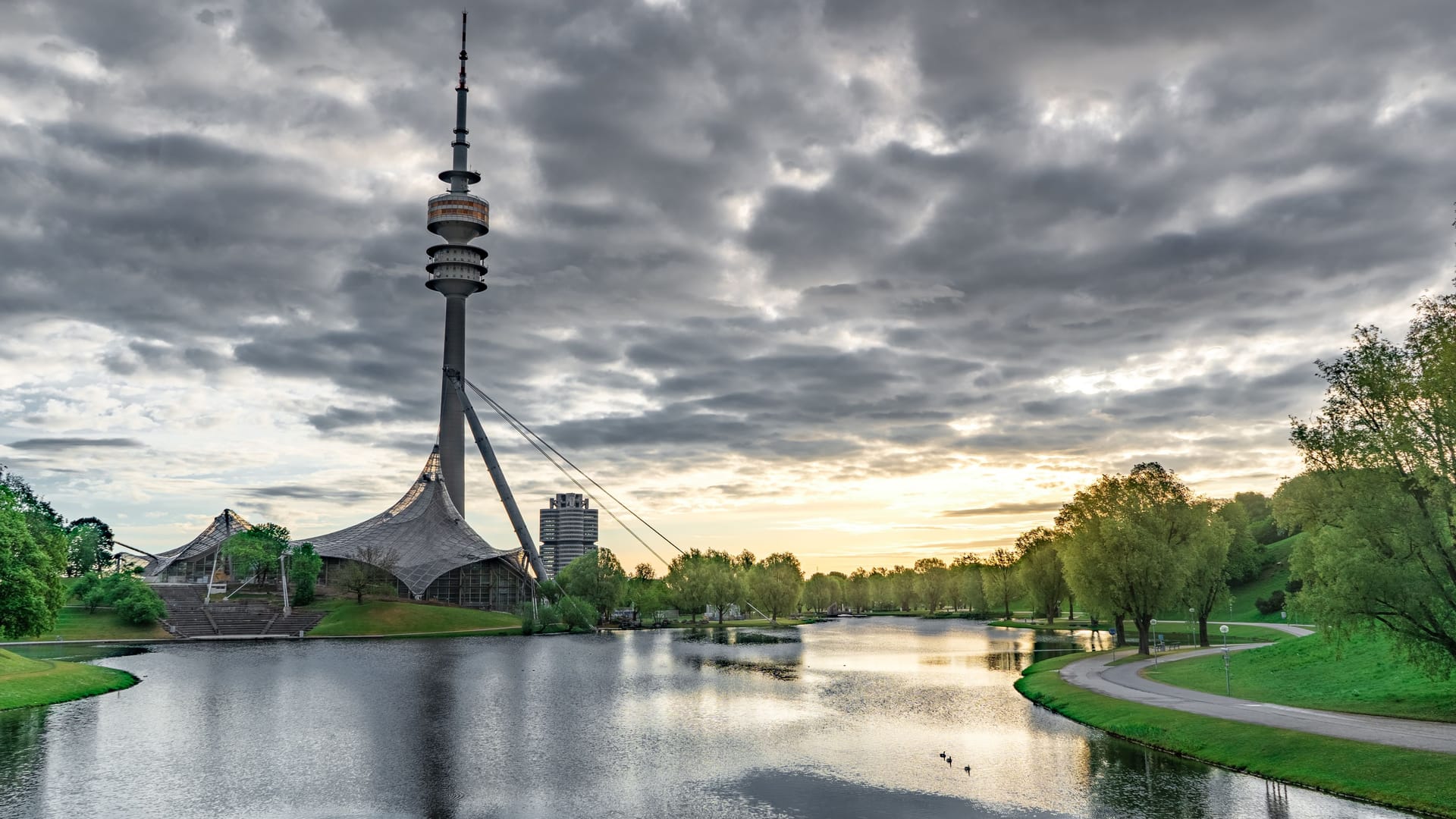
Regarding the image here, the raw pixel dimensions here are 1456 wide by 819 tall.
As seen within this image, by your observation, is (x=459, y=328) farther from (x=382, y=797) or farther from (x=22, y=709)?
(x=382, y=797)

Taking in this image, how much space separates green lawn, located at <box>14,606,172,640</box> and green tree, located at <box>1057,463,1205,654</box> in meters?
101

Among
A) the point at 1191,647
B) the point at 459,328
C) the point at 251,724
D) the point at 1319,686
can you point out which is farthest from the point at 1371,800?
the point at 459,328

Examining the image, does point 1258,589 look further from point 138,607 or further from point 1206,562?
point 138,607

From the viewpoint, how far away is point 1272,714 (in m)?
38.7

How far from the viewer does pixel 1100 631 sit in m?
122

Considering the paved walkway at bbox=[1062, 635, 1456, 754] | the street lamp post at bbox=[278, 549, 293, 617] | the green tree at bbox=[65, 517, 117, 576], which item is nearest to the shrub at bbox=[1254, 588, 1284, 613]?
the paved walkway at bbox=[1062, 635, 1456, 754]

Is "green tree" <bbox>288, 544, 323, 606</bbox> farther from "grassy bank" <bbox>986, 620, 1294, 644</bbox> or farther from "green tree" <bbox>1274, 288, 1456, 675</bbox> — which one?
"green tree" <bbox>1274, 288, 1456, 675</bbox>

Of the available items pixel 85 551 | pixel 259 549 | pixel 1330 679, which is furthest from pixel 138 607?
pixel 1330 679

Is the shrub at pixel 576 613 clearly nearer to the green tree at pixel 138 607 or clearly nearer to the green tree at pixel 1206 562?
the green tree at pixel 138 607

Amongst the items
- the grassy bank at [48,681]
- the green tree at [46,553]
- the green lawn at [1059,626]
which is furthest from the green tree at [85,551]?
the green lawn at [1059,626]

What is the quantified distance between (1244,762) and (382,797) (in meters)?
30.4

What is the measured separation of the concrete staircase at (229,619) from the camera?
110062 mm

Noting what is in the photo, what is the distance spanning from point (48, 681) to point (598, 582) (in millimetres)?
91380

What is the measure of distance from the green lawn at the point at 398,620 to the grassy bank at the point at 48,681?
5450 cm
